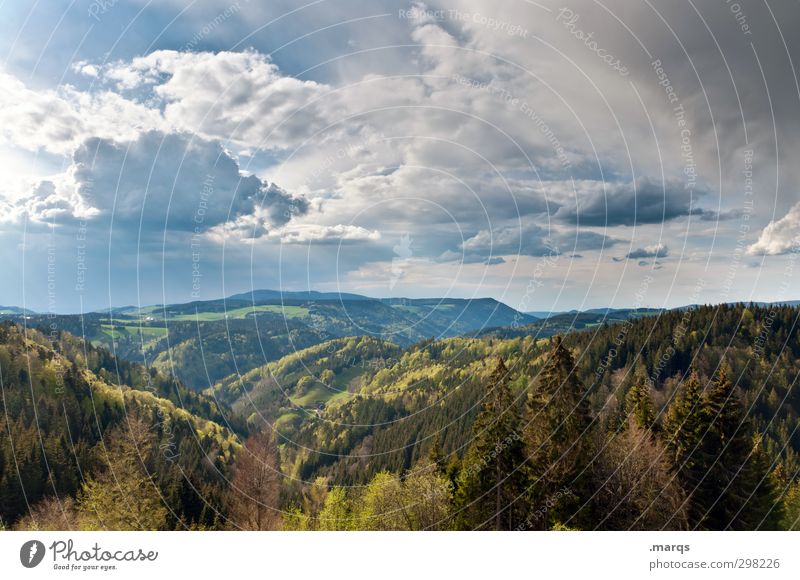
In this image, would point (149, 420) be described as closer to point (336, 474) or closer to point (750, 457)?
A: point (336, 474)

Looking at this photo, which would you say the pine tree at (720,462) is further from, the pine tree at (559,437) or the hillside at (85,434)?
the hillside at (85,434)

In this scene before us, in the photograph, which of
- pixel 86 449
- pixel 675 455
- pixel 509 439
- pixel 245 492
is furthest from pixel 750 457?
pixel 86 449

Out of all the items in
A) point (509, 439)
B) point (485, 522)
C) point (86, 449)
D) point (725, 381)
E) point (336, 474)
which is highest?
point (725, 381)

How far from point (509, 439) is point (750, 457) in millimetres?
14188

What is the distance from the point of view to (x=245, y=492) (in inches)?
867

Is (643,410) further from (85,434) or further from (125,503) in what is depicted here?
(85,434)

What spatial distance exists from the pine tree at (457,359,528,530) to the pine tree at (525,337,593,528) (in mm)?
814

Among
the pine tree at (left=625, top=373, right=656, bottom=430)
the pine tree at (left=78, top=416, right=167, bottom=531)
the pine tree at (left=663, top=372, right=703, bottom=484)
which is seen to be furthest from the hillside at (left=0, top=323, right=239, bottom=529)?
the pine tree at (left=625, top=373, right=656, bottom=430)

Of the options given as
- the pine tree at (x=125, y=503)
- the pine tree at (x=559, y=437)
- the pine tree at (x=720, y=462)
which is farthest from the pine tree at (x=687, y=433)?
the pine tree at (x=125, y=503)
